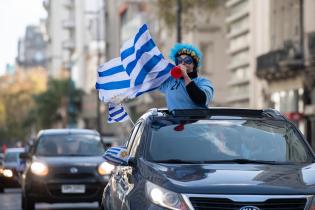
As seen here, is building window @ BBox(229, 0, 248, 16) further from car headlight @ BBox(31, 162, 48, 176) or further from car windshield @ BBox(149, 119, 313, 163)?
car windshield @ BBox(149, 119, 313, 163)

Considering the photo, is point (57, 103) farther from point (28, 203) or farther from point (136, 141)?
point (136, 141)

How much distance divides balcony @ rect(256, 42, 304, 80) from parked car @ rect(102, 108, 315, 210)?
35913mm

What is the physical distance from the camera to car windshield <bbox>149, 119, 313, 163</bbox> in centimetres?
957

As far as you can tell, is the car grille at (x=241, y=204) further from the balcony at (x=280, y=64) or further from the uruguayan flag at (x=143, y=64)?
the balcony at (x=280, y=64)

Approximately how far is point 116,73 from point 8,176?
22727 mm

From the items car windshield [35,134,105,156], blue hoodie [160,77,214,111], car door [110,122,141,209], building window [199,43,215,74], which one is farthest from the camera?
building window [199,43,215,74]

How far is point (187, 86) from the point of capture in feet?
34.7

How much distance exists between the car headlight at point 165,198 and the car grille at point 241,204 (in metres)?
0.09

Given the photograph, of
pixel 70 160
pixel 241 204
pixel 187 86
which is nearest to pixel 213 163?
pixel 241 204

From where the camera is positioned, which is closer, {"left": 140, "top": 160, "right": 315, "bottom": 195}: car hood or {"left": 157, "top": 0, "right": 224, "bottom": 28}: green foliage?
{"left": 140, "top": 160, "right": 315, "bottom": 195}: car hood

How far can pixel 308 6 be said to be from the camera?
4850 cm

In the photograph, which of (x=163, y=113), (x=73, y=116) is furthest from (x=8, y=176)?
(x=73, y=116)

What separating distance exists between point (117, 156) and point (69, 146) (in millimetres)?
10995

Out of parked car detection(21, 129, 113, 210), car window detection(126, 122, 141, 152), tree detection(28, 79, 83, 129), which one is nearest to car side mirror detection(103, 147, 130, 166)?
car window detection(126, 122, 141, 152)
